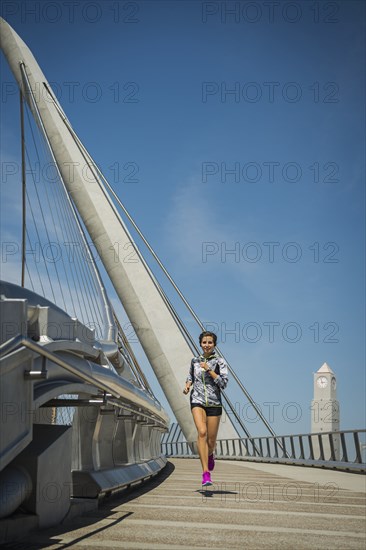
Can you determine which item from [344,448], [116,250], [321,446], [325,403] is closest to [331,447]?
[321,446]

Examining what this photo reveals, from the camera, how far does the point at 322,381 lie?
28406 millimetres

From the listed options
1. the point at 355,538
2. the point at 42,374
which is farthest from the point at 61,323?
the point at 355,538

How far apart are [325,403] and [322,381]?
974 mm

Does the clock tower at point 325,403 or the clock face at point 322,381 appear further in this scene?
the clock face at point 322,381

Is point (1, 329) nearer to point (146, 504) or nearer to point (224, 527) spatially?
point (224, 527)

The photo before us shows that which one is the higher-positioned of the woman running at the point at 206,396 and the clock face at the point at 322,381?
the clock face at the point at 322,381

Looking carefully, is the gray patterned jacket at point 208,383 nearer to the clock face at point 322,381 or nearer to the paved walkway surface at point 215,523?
the paved walkway surface at point 215,523

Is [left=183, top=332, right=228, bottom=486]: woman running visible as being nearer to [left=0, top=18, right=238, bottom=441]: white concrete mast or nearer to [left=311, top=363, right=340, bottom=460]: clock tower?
[left=0, top=18, right=238, bottom=441]: white concrete mast

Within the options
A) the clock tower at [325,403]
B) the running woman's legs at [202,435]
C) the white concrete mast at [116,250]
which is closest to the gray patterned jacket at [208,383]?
the running woman's legs at [202,435]

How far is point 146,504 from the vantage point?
509 centimetres

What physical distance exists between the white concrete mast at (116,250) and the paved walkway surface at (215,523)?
54.6 feet

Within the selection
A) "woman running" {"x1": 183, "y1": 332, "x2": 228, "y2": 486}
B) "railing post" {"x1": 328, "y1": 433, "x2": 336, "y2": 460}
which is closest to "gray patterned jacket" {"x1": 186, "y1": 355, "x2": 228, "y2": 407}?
"woman running" {"x1": 183, "y1": 332, "x2": 228, "y2": 486}

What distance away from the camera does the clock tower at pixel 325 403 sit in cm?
2769

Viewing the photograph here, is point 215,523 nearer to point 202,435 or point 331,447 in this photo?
point 202,435
